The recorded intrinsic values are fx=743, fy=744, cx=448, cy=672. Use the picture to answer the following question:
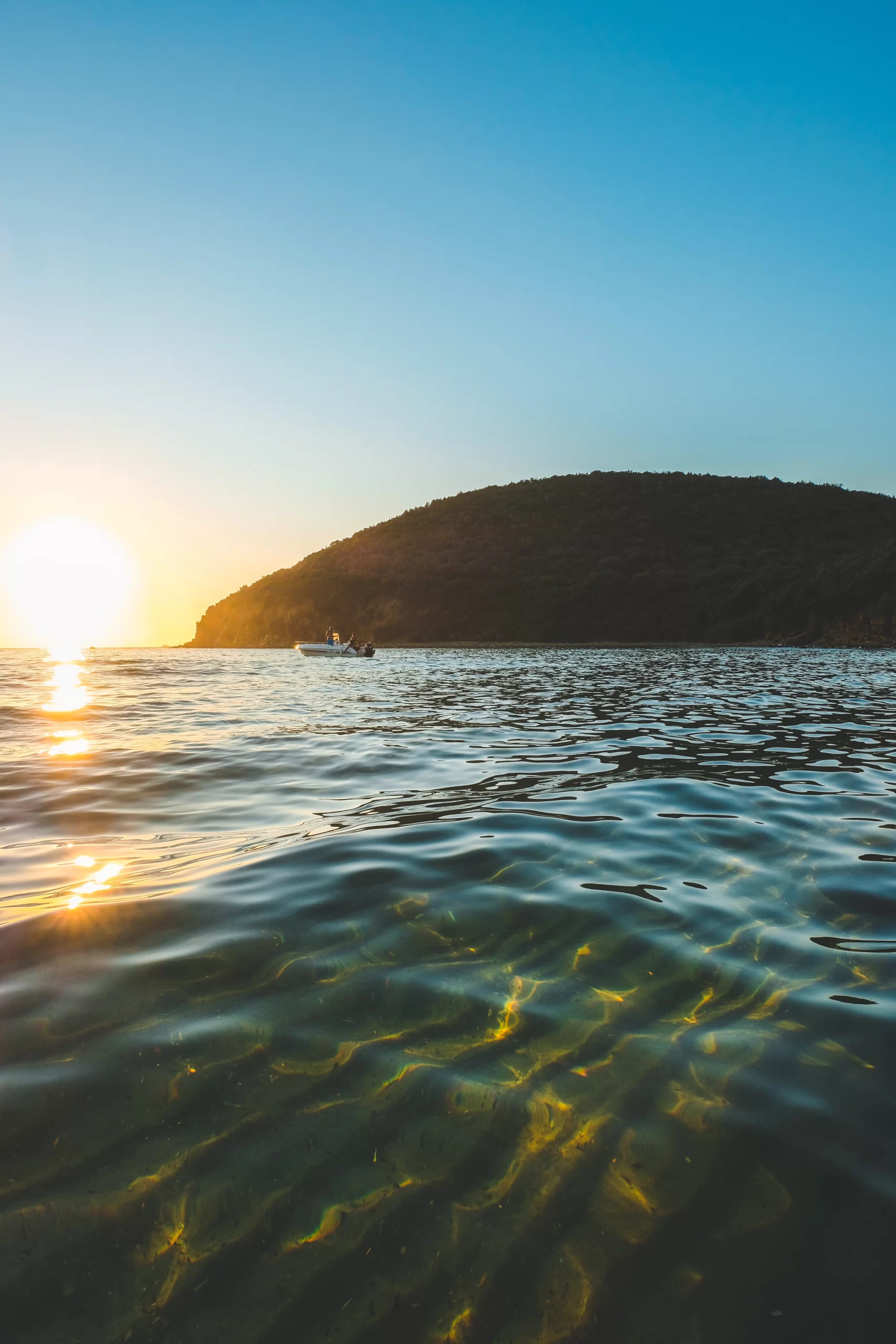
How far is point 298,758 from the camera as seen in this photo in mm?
9680

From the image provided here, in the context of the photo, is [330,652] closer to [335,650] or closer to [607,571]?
[335,650]

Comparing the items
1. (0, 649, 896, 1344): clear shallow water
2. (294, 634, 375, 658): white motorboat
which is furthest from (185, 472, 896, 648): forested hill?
(0, 649, 896, 1344): clear shallow water

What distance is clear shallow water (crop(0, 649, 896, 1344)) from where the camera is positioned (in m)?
1.69

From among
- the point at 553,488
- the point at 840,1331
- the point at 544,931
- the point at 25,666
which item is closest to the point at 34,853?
the point at 544,931

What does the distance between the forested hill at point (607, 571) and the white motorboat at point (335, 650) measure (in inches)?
1216

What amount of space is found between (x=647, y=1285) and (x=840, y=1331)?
40 cm

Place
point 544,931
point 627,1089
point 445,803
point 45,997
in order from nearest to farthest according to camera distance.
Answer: point 627,1089
point 45,997
point 544,931
point 445,803

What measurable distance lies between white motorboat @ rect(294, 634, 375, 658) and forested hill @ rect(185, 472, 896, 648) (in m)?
30.9

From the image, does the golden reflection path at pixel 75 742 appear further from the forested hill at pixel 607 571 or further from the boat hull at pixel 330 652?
the forested hill at pixel 607 571

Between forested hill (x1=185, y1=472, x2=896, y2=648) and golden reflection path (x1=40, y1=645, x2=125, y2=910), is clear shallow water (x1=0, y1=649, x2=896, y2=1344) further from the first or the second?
forested hill (x1=185, y1=472, x2=896, y2=648)

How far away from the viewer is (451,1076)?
2434 millimetres

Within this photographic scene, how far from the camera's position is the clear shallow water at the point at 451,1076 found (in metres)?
1.69

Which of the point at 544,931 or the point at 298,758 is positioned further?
the point at 298,758

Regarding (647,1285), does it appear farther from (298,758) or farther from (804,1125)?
(298,758)
